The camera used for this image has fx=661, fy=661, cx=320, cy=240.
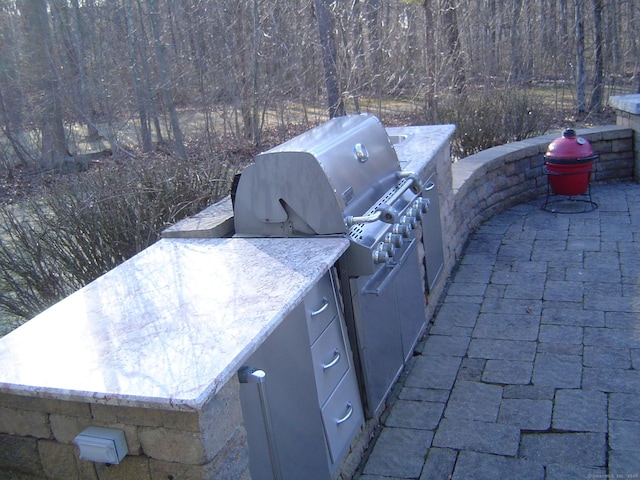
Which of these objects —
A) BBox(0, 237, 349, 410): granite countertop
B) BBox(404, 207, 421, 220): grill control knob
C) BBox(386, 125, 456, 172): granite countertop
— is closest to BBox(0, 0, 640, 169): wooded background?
BBox(386, 125, 456, 172): granite countertop

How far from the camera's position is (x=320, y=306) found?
2953 millimetres

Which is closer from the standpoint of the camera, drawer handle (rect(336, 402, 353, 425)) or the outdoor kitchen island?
the outdoor kitchen island

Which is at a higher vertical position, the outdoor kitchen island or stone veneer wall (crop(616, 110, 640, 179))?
the outdoor kitchen island

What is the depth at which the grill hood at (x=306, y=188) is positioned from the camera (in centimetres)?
321

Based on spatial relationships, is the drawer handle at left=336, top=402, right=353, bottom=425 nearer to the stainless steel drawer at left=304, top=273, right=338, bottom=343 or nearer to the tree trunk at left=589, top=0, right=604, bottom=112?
the stainless steel drawer at left=304, top=273, right=338, bottom=343

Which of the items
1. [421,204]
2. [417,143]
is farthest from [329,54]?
[421,204]

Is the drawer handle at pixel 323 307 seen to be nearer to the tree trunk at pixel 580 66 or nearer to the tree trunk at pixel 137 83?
the tree trunk at pixel 137 83

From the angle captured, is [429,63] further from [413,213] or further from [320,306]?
[320,306]

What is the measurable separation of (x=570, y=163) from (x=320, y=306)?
4.36 metres

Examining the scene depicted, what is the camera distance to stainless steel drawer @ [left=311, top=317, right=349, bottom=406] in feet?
9.22

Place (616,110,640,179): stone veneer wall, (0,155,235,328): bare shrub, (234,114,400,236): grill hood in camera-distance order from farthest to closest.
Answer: (616,110,640,179): stone veneer wall
(0,155,235,328): bare shrub
(234,114,400,236): grill hood

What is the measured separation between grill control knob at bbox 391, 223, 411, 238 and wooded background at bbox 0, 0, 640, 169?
6766 millimetres

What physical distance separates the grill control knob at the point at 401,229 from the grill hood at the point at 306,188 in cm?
20

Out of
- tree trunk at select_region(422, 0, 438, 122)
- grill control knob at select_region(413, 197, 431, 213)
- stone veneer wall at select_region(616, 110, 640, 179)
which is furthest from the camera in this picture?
tree trunk at select_region(422, 0, 438, 122)
